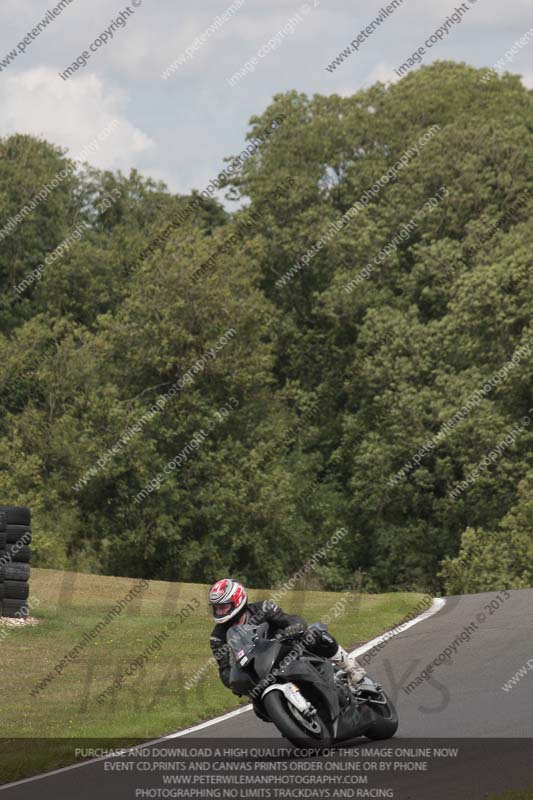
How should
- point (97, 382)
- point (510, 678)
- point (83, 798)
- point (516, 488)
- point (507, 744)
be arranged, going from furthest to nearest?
point (97, 382) → point (516, 488) → point (510, 678) → point (507, 744) → point (83, 798)

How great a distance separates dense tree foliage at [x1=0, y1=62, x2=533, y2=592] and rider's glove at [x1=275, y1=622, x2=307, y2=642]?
2691 cm

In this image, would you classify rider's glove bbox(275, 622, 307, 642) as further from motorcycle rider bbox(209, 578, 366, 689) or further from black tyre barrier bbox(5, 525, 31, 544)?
black tyre barrier bbox(5, 525, 31, 544)

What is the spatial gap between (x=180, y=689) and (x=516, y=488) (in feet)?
80.9

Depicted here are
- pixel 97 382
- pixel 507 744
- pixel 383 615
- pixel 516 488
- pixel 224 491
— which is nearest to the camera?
pixel 507 744

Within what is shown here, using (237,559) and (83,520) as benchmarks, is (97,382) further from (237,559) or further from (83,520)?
(237,559)

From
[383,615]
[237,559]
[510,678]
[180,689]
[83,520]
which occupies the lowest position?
[83,520]

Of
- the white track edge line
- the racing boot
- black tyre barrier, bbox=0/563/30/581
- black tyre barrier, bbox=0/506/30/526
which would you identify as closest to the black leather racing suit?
the racing boot

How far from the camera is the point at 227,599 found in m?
11.5

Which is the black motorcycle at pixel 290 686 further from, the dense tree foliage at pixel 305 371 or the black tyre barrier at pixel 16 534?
the dense tree foliage at pixel 305 371

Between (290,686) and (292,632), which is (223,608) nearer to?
(292,632)

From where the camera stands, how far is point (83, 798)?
35.0ft

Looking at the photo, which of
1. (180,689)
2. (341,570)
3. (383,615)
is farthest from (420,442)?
(180,689)

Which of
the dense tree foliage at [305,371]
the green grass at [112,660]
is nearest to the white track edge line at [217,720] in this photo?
the green grass at [112,660]

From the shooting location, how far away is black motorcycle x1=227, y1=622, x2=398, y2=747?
36.4 ft
